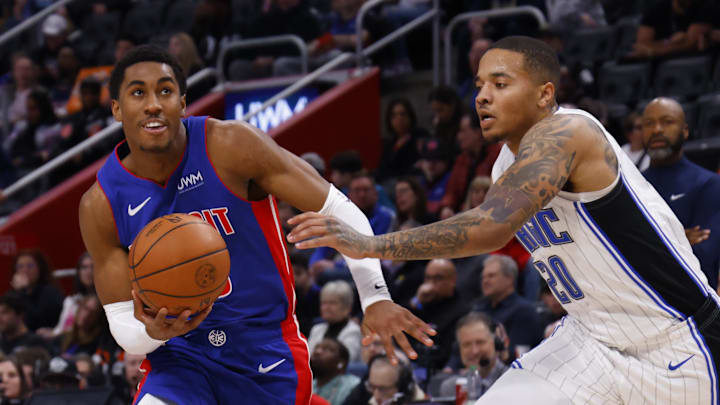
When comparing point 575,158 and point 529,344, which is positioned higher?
point 575,158

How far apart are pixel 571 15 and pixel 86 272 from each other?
17.7 feet

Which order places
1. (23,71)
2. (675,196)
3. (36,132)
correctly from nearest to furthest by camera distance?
1. (675,196)
2. (36,132)
3. (23,71)

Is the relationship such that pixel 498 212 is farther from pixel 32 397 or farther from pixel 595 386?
pixel 32 397

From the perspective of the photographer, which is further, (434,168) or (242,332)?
(434,168)

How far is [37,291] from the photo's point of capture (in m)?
9.40

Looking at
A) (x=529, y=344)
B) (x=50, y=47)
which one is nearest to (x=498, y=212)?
(x=529, y=344)

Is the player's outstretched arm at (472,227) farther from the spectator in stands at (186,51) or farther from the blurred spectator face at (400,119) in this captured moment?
the spectator in stands at (186,51)

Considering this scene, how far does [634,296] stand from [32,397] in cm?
486

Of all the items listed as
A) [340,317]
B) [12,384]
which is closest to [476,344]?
[340,317]

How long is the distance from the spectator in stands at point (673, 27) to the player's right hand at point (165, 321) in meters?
6.93

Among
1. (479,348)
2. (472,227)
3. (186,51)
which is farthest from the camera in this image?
(186,51)

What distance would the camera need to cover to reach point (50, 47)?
1375cm

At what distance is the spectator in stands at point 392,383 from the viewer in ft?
21.0

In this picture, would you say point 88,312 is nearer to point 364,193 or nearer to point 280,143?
point 364,193
